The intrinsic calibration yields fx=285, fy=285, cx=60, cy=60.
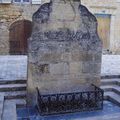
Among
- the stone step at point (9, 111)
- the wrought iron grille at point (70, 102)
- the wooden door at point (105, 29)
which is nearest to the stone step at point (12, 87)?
the stone step at point (9, 111)

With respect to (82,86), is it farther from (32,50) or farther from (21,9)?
(21,9)

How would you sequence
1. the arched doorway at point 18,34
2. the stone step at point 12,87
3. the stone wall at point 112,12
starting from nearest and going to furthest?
the stone step at point 12,87 < the arched doorway at point 18,34 < the stone wall at point 112,12

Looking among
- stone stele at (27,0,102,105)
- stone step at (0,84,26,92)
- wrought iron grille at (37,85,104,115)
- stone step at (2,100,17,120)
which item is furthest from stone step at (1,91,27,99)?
wrought iron grille at (37,85,104,115)

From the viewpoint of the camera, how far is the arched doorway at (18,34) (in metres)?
14.3

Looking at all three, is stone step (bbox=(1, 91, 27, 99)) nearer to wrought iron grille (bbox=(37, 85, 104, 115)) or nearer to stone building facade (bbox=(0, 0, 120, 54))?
wrought iron grille (bbox=(37, 85, 104, 115))

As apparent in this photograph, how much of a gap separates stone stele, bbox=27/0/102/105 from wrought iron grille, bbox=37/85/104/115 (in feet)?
1.18

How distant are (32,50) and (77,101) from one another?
1.47 meters

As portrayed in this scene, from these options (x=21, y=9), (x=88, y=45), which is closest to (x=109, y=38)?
(x=21, y=9)

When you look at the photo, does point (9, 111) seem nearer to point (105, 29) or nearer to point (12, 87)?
point (12, 87)

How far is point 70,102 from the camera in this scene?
240 inches

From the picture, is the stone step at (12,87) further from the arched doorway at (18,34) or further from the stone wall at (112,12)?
the stone wall at (112,12)

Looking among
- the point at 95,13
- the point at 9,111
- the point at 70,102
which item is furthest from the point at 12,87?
the point at 95,13

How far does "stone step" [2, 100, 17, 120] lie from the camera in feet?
16.7

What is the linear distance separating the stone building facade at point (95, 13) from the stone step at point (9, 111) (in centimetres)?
842
